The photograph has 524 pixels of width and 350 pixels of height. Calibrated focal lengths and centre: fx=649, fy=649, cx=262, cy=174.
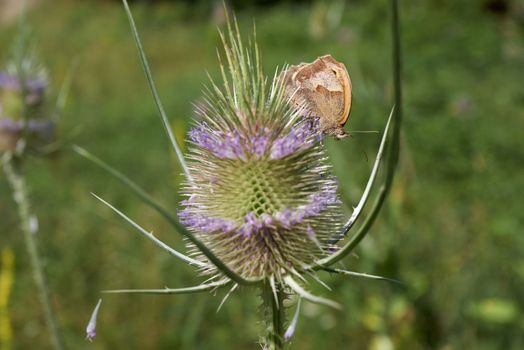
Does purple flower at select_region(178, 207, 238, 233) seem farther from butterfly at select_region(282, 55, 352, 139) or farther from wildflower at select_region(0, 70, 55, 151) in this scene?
wildflower at select_region(0, 70, 55, 151)

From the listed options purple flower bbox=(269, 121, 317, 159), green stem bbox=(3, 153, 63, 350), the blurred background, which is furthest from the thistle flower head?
green stem bbox=(3, 153, 63, 350)

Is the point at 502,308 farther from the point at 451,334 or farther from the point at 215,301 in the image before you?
the point at 215,301

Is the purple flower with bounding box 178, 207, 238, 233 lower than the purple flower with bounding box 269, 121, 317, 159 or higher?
lower

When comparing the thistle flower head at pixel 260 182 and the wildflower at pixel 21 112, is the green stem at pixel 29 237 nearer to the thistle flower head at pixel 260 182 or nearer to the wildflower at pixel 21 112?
the wildflower at pixel 21 112

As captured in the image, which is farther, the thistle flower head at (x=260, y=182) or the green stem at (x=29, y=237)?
the green stem at (x=29, y=237)

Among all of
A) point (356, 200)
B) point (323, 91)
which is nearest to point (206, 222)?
point (323, 91)

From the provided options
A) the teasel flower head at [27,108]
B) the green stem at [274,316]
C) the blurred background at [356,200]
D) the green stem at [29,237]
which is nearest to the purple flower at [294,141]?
the blurred background at [356,200]

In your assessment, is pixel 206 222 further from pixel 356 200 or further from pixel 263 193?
pixel 356 200
